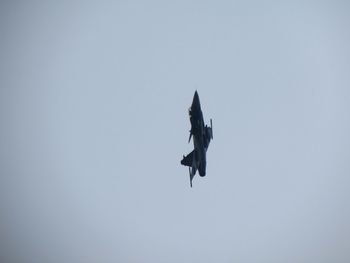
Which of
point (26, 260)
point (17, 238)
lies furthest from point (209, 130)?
point (17, 238)

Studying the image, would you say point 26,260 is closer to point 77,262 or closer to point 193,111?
point 77,262

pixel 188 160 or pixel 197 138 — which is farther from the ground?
pixel 197 138

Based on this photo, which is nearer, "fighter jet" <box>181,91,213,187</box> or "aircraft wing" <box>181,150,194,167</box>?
"fighter jet" <box>181,91,213,187</box>

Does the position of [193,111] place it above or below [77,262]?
above

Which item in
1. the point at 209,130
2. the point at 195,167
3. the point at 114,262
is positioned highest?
the point at 209,130

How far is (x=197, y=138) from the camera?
26344mm

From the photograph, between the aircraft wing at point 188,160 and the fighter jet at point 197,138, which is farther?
the aircraft wing at point 188,160

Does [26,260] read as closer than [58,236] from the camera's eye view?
Yes

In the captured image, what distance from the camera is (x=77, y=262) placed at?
152750 mm

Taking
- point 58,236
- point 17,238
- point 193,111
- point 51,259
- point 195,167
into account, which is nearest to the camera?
point 193,111

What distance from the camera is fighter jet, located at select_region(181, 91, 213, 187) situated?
24969 millimetres

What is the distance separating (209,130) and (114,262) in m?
148

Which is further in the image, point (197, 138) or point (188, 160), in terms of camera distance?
point (188, 160)

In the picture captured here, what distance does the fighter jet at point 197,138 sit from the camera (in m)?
25.0
